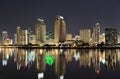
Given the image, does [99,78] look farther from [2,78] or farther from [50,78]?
[2,78]

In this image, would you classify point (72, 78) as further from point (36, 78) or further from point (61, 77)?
point (36, 78)

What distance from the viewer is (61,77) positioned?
29.8 metres

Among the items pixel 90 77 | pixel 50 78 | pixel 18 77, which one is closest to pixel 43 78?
pixel 50 78

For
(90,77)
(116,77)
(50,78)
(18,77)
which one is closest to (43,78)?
(50,78)

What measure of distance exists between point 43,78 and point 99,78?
539 centimetres

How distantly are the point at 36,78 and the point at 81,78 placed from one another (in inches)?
170

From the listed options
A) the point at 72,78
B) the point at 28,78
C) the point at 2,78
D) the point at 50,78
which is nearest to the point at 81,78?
the point at 72,78

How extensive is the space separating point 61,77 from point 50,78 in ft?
3.75

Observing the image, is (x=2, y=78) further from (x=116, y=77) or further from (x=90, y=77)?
(x=116, y=77)

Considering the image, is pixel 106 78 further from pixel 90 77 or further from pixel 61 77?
pixel 61 77

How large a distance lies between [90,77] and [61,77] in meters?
2.95

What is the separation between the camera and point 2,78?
2919cm

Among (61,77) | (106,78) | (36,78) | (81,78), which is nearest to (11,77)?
(36,78)

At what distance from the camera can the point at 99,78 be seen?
3002 centimetres
